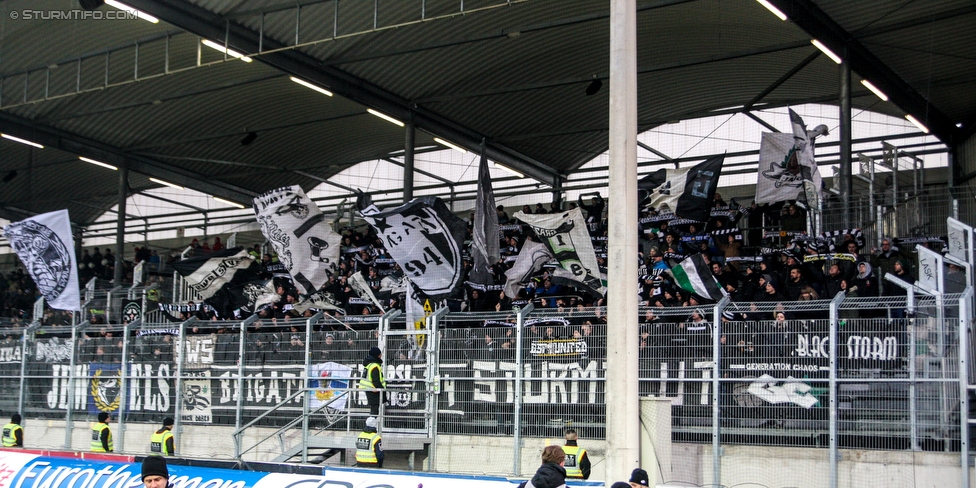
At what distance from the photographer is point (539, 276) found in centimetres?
2538

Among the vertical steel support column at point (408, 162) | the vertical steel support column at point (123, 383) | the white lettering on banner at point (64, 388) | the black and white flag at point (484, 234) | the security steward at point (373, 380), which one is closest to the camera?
the security steward at point (373, 380)

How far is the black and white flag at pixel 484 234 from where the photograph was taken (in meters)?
19.2

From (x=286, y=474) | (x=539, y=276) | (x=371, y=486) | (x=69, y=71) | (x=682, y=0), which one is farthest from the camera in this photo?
(x=69, y=71)

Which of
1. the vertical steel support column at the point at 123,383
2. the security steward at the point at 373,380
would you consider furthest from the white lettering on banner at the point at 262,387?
the vertical steel support column at the point at 123,383

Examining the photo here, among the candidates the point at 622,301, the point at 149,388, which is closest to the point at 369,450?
the point at 622,301

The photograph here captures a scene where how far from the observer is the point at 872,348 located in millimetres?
13797

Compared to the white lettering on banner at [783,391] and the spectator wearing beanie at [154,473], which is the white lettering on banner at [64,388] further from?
the spectator wearing beanie at [154,473]

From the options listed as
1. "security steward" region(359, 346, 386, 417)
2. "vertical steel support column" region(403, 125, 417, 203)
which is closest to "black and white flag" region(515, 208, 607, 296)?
"security steward" region(359, 346, 386, 417)

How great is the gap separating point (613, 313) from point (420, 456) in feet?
22.1

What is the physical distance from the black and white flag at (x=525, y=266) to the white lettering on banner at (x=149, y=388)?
293 inches

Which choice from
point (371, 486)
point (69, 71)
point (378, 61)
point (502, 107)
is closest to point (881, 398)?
point (371, 486)

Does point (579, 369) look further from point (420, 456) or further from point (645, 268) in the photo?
point (645, 268)

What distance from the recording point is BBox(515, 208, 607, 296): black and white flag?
68.8 ft

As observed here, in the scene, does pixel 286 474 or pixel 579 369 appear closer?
pixel 286 474
